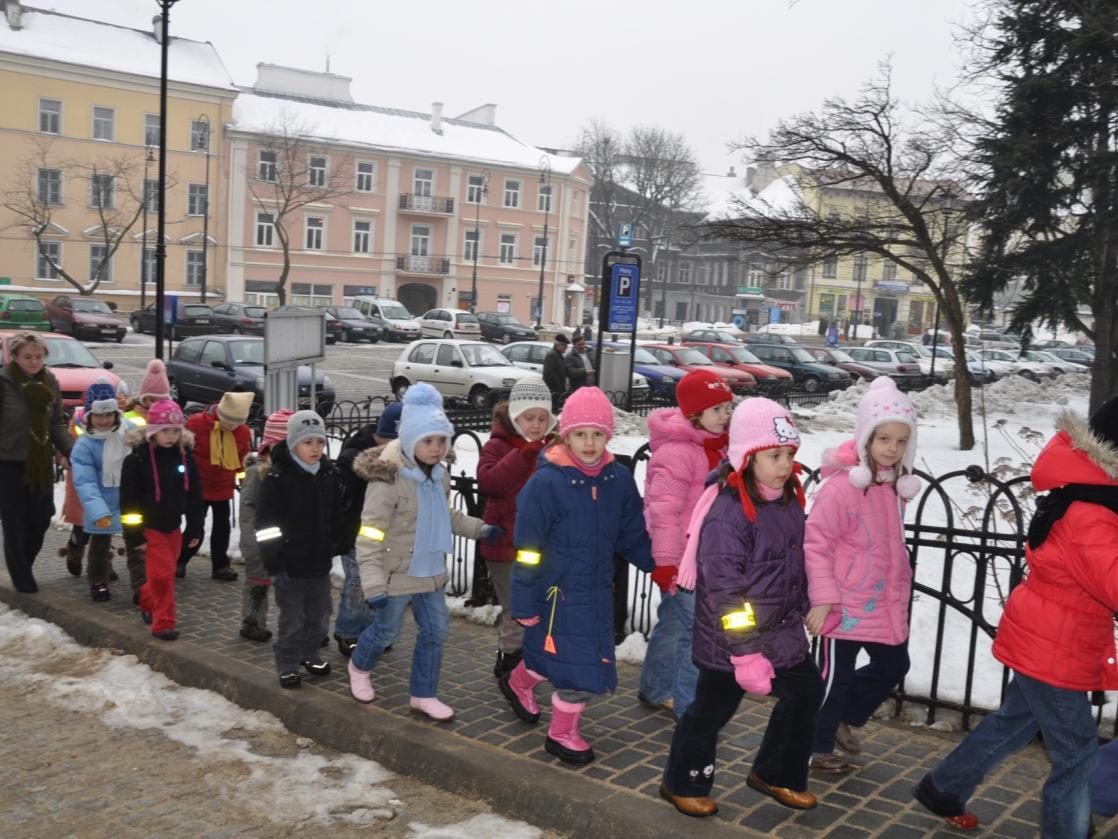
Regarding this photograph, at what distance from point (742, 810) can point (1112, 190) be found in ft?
46.8

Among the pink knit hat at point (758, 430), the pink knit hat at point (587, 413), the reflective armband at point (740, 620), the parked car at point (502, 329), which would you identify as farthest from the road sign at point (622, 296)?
the parked car at point (502, 329)

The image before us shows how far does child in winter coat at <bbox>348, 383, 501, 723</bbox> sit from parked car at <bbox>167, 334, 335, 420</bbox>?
13.4 metres

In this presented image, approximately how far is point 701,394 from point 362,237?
180ft

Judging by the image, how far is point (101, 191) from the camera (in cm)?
4909

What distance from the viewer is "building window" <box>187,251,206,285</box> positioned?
172 ft

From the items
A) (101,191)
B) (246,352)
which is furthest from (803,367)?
(101,191)

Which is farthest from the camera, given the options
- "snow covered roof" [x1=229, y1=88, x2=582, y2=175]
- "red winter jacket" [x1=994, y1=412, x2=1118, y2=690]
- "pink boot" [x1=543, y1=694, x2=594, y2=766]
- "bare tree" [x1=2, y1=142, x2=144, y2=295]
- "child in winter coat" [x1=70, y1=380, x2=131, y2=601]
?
"snow covered roof" [x1=229, y1=88, x2=582, y2=175]

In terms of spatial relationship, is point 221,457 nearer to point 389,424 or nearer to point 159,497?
point 159,497

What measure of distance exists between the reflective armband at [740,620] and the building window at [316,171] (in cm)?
5399

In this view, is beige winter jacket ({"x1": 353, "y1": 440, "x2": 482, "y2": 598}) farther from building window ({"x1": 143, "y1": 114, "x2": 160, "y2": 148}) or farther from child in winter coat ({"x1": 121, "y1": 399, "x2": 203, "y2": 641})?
building window ({"x1": 143, "y1": 114, "x2": 160, "y2": 148})

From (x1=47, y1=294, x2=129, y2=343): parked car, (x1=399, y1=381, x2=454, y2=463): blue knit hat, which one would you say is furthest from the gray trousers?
(x1=47, y1=294, x2=129, y2=343): parked car

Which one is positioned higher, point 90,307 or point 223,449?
point 90,307

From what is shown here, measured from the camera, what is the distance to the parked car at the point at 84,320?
35500 millimetres

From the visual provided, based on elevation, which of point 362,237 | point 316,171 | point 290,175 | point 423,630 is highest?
point 316,171
